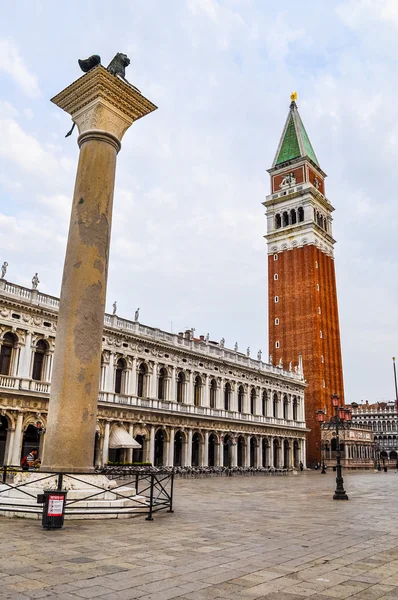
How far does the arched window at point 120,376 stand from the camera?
1537 inches

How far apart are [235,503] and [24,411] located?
1892 centimetres

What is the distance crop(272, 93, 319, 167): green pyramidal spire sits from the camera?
76.8 metres

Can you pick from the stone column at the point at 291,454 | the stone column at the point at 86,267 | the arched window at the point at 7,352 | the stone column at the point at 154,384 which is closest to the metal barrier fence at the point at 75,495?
the stone column at the point at 86,267

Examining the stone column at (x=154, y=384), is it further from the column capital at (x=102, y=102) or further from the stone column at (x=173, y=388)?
the column capital at (x=102, y=102)

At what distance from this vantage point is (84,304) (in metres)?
11.7

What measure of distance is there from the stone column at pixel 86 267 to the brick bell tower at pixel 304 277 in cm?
5493

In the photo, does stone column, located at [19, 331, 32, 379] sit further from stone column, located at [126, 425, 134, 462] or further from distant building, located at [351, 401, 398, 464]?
distant building, located at [351, 401, 398, 464]

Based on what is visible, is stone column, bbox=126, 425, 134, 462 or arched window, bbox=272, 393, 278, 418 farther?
arched window, bbox=272, 393, 278, 418

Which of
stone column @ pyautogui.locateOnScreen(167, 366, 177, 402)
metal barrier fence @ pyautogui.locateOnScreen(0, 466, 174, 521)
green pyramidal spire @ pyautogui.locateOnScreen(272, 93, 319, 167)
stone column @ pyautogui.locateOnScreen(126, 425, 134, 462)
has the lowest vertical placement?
metal barrier fence @ pyautogui.locateOnScreen(0, 466, 174, 521)

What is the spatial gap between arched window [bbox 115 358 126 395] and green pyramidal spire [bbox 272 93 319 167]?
159 feet

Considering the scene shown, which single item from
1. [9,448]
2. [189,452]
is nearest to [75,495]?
[9,448]

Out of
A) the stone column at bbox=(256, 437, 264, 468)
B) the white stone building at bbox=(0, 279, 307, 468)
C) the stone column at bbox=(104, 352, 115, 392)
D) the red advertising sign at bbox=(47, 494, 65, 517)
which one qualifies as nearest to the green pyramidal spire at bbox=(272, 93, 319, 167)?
the white stone building at bbox=(0, 279, 307, 468)

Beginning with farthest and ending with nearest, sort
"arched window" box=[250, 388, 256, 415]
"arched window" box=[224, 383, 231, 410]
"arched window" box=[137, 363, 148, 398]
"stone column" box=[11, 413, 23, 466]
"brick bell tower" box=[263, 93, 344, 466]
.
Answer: "brick bell tower" box=[263, 93, 344, 466]
"arched window" box=[250, 388, 256, 415]
"arched window" box=[224, 383, 231, 410]
"arched window" box=[137, 363, 148, 398]
"stone column" box=[11, 413, 23, 466]

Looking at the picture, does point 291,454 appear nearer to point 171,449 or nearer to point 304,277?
point 171,449
